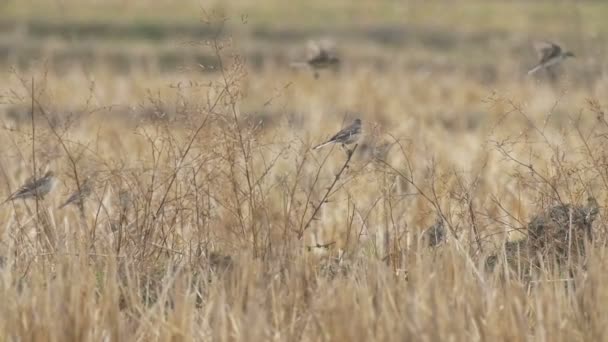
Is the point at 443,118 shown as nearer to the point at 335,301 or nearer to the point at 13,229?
the point at 13,229

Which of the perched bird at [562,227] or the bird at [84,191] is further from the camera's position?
the bird at [84,191]

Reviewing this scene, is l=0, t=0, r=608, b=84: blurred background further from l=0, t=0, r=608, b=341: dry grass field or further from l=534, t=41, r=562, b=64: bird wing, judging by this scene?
l=534, t=41, r=562, b=64: bird wing

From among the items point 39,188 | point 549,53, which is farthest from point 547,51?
point 39,188

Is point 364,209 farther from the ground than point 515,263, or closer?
farther from the ground

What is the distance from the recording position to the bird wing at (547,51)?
4938 millimetres

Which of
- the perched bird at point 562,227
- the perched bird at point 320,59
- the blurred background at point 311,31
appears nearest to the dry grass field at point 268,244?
the perched bird at point 562,227

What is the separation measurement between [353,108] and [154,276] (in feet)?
22.7

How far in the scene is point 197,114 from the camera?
4.62 metres

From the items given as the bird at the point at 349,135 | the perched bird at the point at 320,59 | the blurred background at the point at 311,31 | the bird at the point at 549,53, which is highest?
the blurred background at the point at 311,31

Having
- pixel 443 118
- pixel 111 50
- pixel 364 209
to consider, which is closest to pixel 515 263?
pixel 364 209

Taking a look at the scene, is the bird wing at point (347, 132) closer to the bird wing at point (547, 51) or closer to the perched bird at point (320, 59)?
the perched bird at point (320, 59)

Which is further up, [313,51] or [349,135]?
[313,51]

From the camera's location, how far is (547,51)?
4938 millimetres

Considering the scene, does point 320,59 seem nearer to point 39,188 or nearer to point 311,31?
point 39,188
